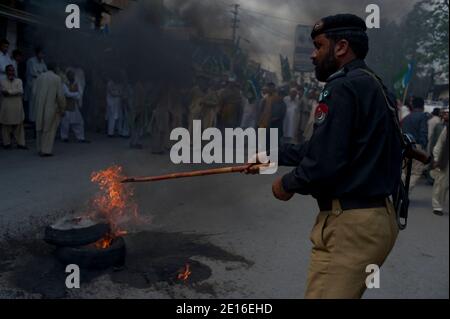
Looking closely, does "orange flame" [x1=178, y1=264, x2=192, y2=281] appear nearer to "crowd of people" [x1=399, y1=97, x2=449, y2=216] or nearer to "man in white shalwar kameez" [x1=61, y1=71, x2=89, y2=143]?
"crowd of people" [x1=399, y1=97, x2=449, y2=216]

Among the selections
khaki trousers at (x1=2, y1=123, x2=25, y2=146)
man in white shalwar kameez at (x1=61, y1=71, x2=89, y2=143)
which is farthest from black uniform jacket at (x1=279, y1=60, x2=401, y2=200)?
man in white shalwar kameez at (x1=61, y1=71, x2=89, y2=143)

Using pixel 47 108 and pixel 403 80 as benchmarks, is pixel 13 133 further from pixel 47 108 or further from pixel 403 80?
pixel 403 80

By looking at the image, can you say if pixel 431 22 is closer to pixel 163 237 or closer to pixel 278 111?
pixel 278 111

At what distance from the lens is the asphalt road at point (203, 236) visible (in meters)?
3.17

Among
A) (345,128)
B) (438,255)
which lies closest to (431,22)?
(438,255)

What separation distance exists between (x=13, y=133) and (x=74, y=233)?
5.59 m

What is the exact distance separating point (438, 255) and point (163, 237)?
2.73 m

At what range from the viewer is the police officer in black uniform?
1.73 meters

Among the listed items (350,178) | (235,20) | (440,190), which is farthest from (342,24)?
(235,20)

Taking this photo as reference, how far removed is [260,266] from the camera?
372cm

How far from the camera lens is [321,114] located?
179 centimetres

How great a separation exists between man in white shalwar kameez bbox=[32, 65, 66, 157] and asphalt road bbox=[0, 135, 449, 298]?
393 mm

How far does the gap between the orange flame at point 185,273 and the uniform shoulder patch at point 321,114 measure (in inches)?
76.1

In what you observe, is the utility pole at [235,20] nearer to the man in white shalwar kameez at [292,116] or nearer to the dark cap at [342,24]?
the man in white shalwar kameez at [292,116]
